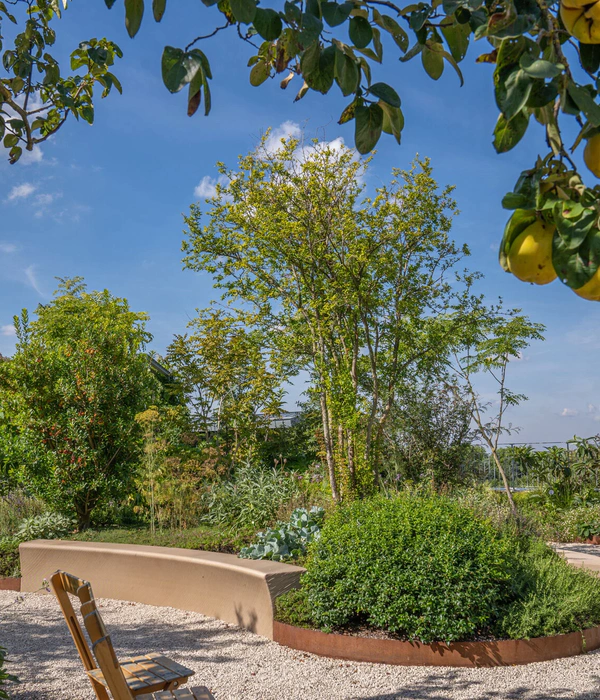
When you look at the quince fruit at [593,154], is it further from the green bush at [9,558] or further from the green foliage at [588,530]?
the green foliage at [588,530]

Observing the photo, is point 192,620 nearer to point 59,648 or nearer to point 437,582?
point 59,648

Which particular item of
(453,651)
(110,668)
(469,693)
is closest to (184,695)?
(110,668)

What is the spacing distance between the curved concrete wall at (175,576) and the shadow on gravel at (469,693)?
133cm

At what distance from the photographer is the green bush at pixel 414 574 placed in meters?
4.05

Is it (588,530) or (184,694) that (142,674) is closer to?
(184,694)

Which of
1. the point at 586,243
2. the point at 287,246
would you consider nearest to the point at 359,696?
the point at 586,243

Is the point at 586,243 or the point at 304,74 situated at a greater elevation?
the point at 304,74

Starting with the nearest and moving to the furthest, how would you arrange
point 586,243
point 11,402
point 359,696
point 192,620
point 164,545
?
point 586,243
point 359,696
point 192,620
point 164,545
point 11,402

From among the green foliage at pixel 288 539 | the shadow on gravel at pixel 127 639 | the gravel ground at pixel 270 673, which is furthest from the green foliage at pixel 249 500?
the gravel ground at pixel 270 673

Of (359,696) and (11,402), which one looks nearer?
(359,696)

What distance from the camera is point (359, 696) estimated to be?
3559 millimetres

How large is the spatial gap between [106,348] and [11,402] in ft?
4.49

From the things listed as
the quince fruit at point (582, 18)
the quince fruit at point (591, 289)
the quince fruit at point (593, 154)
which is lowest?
the quince fruit at point (591, 289)

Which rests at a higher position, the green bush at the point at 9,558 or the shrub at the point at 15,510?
the shrub at the point at 15,510
